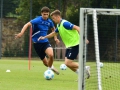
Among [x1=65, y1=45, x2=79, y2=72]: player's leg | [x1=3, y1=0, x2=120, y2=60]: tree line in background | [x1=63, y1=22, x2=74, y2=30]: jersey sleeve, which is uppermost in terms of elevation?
[x1=3, y1=0, x2=120, y2=60]: tree line in background

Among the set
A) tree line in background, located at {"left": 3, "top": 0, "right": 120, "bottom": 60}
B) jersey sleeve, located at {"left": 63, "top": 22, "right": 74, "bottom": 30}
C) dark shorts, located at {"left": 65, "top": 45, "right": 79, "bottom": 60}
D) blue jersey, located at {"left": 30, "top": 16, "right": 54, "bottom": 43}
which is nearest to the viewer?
jersey sleeve, located at {"left": 63, "top": 22, "right": 74, "bottom": 30}

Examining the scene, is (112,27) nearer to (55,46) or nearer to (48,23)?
(55,46)

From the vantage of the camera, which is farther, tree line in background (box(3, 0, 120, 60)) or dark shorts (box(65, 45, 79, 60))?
tree line in background (box(3, 0, 120, 60))

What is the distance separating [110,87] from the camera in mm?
10750

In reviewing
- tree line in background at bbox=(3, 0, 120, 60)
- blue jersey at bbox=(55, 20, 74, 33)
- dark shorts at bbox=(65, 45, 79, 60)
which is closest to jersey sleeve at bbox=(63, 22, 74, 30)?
blue jersey at bbox=(55, 20, 74, 33)

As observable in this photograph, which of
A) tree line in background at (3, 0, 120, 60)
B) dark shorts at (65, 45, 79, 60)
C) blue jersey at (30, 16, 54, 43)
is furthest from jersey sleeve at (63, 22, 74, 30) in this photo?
tree line in background at (3, 0, 120, 60)

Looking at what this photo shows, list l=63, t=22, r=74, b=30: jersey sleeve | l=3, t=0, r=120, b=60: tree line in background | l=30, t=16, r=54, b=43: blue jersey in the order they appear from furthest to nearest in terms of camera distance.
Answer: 1. l=3, t=0, r=120, b=60: tree line in background
2. l=30, t=16, r=54, b=43: blue jersey
3. l=63, t=22, r=74, b=30: jersey sleeve

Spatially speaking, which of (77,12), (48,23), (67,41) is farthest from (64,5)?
(67,41)

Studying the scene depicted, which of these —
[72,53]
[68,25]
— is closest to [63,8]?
[72,53]

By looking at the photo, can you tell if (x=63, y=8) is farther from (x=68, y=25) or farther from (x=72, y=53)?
(x=68, y=25)

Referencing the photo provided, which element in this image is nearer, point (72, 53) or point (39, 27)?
point (72, 53)

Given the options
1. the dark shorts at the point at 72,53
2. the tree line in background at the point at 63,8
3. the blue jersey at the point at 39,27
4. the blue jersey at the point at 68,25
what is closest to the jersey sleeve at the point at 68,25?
the blue jersey at the point at 68,25

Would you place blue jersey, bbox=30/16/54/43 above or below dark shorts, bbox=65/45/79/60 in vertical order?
above

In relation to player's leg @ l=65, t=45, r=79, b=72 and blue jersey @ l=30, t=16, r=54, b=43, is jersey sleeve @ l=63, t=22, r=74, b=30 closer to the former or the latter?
player's leg @ l=65, t=45, r=79, b=72
